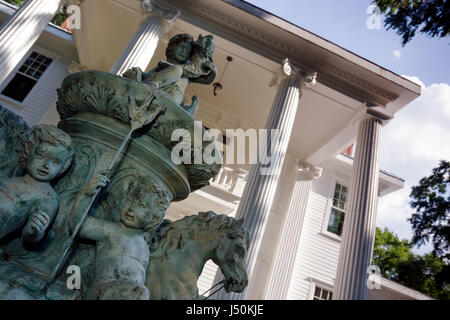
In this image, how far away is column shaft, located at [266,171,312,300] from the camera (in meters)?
10.4

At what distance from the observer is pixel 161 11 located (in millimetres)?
7957

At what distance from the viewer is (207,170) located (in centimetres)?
217

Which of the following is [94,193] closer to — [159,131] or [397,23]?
[159,131]

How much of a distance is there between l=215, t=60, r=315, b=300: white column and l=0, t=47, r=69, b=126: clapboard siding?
30.3ft

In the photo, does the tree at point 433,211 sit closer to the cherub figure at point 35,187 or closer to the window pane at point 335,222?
the window pane at point 335,222

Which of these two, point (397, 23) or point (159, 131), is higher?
point (397, 23)

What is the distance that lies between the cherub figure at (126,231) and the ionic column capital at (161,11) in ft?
24.6

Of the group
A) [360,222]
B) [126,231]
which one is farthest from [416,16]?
[126,231]

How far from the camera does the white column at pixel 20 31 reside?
6.28m

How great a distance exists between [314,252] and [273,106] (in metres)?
7.00

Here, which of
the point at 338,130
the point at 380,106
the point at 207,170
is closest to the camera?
the point at 207,170

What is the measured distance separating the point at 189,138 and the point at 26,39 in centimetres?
693

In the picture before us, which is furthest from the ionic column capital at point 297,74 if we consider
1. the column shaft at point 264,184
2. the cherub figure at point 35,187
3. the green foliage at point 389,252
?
the green foliage at point 389,252
